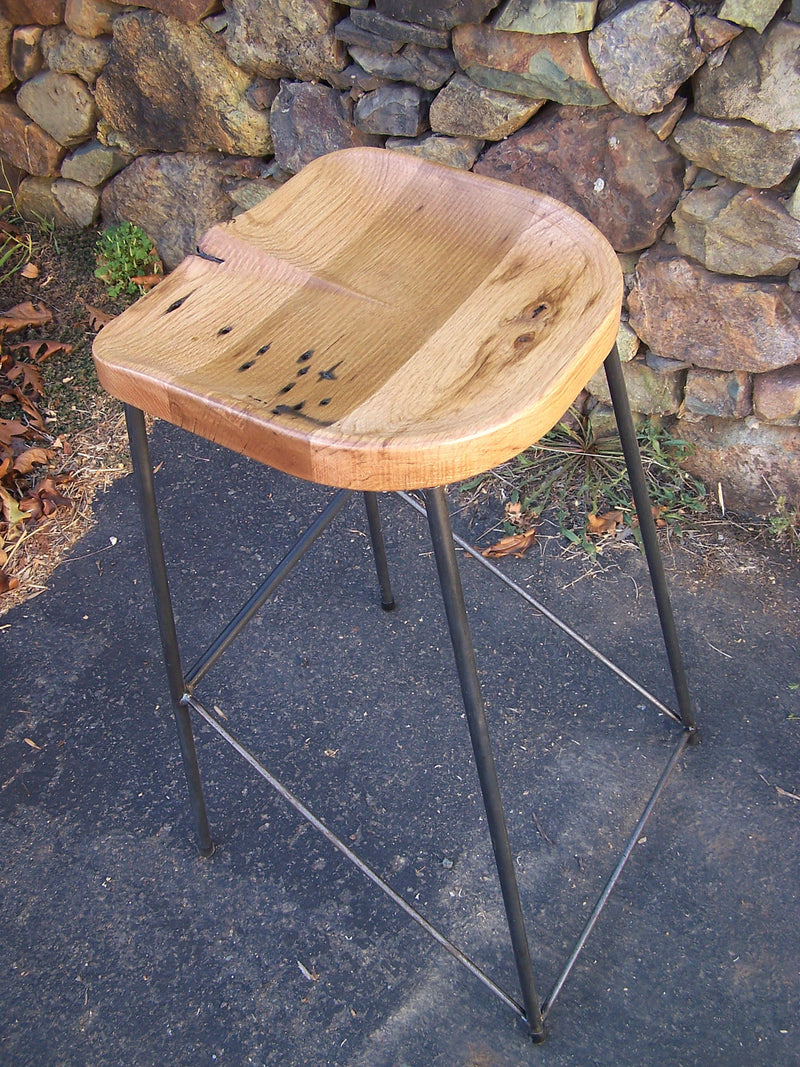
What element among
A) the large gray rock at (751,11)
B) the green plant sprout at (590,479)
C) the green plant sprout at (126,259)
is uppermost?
the large gray rock at (751,11)

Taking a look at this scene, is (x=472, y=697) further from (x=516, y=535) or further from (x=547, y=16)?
(x=547, y=16)

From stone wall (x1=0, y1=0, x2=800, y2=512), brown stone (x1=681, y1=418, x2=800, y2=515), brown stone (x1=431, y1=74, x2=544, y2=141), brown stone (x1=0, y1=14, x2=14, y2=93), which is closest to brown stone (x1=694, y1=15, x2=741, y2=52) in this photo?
stone wall (x1=0, y1=0, x2=800, y2=512)

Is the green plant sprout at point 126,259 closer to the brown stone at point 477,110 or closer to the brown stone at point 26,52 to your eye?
the brown stone at point 26,52

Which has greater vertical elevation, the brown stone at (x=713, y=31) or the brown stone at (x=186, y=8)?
the brown stone at (x=186, y=8)

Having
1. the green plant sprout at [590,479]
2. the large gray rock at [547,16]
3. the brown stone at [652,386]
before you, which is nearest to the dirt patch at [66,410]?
the green plant sprout at [590,479]

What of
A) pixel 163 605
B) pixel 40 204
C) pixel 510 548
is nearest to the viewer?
pixel 163 605

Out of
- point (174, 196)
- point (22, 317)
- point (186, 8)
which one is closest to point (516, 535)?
point (174, 196)

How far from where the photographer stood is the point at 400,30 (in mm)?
2076

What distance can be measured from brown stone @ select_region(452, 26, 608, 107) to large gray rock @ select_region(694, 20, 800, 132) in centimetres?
23

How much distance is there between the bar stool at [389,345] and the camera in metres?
0.99

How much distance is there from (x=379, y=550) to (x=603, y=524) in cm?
60

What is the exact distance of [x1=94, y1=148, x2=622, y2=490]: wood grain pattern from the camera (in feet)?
3.23

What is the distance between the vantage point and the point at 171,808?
1.88 m

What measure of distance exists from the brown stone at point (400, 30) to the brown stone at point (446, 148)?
200 millimetres
